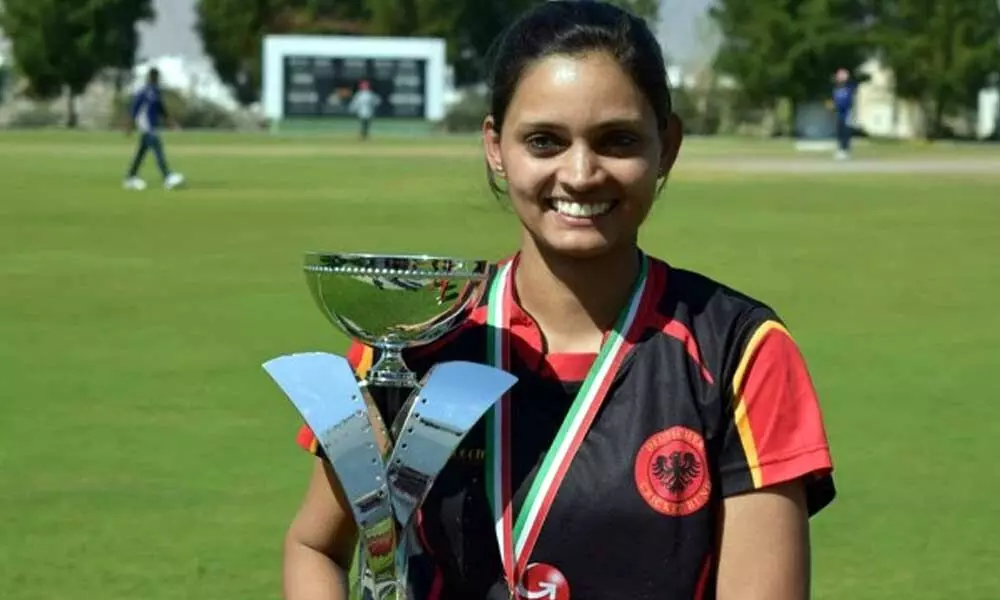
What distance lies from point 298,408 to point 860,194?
2402cm

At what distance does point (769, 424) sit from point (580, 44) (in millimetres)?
549

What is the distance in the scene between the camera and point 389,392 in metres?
2.58

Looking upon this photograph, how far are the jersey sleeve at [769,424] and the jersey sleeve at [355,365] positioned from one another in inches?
19.4

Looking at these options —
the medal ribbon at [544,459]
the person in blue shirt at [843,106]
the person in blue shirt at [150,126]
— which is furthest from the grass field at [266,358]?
the person in blue shirt at [843,106]

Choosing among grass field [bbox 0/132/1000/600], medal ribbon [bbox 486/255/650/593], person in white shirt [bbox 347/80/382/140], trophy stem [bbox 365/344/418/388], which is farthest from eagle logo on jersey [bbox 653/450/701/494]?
person in white shirt [bbox 347/80/382/140]

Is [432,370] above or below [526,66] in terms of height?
below

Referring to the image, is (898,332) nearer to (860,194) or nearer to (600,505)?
(600,505)

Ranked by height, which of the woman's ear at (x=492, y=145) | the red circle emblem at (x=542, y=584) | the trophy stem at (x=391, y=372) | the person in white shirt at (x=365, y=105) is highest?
the woman's ear at (x=492, y=145)

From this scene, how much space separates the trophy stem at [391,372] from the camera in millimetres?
2553

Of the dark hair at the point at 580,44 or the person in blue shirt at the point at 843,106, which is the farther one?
the person in blue shirt at the point at 843,106

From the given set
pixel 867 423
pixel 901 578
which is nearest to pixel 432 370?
pixel 901 578

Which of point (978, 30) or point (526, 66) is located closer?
point (526, 66)

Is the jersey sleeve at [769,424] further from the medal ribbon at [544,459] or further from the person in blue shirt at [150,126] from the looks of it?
the person in blue shirt at [150,126]

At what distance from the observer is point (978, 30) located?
Answer: 3187 inches
